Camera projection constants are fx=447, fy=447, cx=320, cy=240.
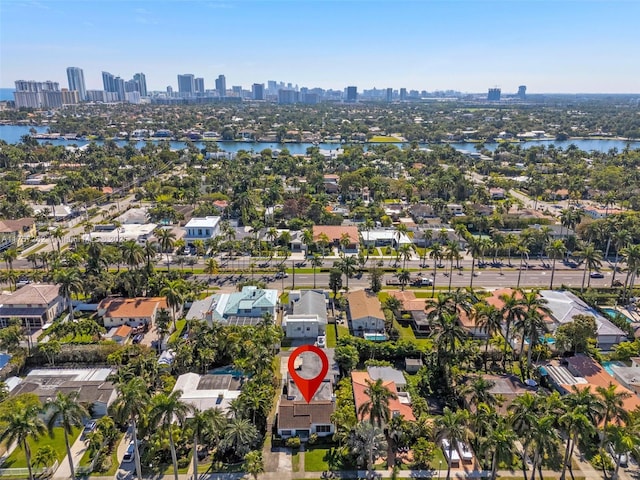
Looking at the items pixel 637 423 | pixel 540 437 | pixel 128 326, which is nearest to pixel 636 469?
pixel 637 423

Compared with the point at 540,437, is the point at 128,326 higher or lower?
lower

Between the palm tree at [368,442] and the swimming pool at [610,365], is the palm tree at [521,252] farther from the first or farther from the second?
the palm tree at [368,442]

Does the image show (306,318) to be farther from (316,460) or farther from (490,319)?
(490,319)

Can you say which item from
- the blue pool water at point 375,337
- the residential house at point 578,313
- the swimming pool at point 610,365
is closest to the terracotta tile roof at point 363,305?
the blue pool water at point 375,337

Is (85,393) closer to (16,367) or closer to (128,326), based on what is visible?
(16,367)

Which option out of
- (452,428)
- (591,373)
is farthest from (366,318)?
(452,428)

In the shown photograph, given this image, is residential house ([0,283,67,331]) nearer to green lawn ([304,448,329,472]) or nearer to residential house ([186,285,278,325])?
residential house ([186,285,278,325])

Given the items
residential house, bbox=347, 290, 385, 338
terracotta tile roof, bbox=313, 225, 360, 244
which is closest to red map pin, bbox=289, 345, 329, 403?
residential house, bbox=347, 290, 385, 338
